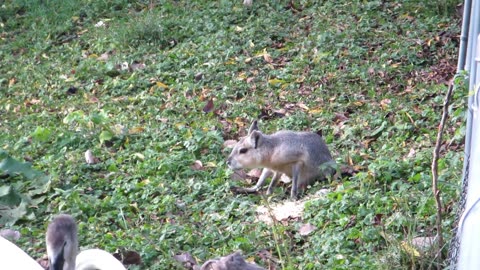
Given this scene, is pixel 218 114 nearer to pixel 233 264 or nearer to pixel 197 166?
pixel 197 166

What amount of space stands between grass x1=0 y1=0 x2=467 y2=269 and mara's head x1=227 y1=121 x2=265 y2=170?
0.44 ft

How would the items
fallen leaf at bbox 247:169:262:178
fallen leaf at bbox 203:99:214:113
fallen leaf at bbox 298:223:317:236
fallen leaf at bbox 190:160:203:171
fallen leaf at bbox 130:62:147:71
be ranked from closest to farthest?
fallen leaf at bbox 298:223:317:236 < fallen leaf at bbox 190:160:203:171 < fallen leaf at bbox 247:169:262:178 < fallen leaf at bbox 203:99:214:113 < fallen leaf at bbox 130:62:147:71

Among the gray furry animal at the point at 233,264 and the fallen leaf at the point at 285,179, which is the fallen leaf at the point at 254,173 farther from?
the gray furry animal at the point at 233,264

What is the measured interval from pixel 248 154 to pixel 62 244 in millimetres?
2701

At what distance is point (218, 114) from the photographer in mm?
8664

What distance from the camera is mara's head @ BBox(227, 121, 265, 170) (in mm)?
7102

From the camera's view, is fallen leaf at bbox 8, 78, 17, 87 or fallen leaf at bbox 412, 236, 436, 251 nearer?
fallen leaf at bbox 412, 236, 436, 251

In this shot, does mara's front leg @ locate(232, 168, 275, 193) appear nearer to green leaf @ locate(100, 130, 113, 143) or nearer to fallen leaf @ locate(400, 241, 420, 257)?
green leaf @ locate(100, 130, 113, 143)

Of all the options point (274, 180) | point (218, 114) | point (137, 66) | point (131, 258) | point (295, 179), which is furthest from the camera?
point (137, 66)

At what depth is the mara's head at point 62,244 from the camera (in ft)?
15.0

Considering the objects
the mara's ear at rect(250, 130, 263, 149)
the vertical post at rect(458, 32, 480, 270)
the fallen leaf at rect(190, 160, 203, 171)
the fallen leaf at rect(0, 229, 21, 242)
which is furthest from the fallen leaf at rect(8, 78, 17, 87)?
the vertical post at rect(458, 32, 480, 270)

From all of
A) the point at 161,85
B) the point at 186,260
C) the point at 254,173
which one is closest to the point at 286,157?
the point at 254,173

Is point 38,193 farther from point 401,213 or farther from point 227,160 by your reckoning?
point 401,213

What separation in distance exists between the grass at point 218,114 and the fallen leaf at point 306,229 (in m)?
0.06
